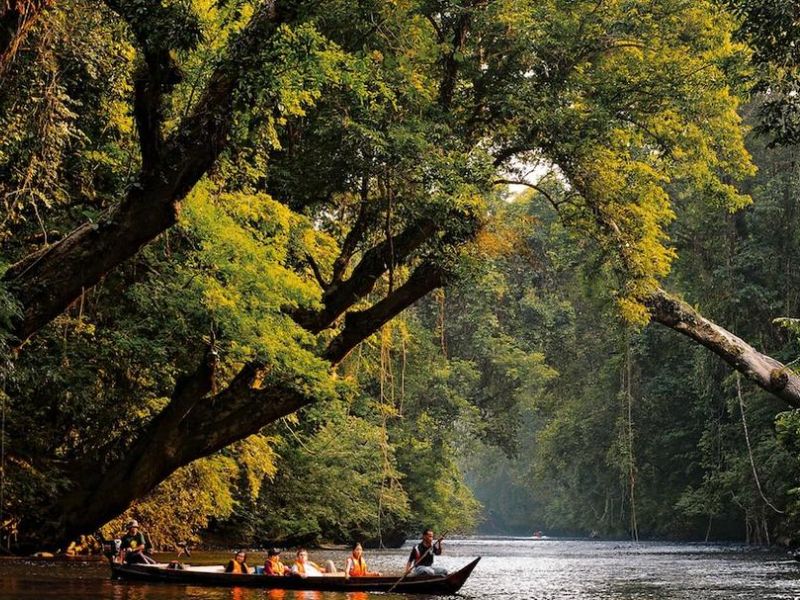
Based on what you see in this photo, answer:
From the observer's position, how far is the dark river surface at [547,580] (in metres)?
15.3

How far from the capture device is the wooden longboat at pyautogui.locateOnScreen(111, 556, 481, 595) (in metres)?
15.8

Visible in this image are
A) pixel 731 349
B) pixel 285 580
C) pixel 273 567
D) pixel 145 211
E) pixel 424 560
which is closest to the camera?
pixel 145 211

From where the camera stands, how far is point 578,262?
69.8 feet

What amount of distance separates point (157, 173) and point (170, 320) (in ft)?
19.8

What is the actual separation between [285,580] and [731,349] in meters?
8.96

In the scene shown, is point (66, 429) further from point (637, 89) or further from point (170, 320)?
point (637, 89)

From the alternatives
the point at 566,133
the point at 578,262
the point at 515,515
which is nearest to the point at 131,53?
the point at 566,133

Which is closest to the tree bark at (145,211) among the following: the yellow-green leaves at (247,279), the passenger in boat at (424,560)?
the yellow-green leaves at (247,279)

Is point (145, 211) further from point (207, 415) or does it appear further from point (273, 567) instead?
point (273, 567)

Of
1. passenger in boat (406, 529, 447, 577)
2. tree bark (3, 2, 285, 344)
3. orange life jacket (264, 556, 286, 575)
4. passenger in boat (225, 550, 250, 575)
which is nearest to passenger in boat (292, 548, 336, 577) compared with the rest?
orange life jacket (264, 556, 286, 575)

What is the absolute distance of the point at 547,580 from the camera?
2189 cm

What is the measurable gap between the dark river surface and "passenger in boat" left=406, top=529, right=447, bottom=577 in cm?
56

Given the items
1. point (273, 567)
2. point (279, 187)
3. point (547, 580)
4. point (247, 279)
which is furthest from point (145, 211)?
point (547, 580)

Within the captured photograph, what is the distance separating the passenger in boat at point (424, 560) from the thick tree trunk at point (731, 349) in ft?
18.8
